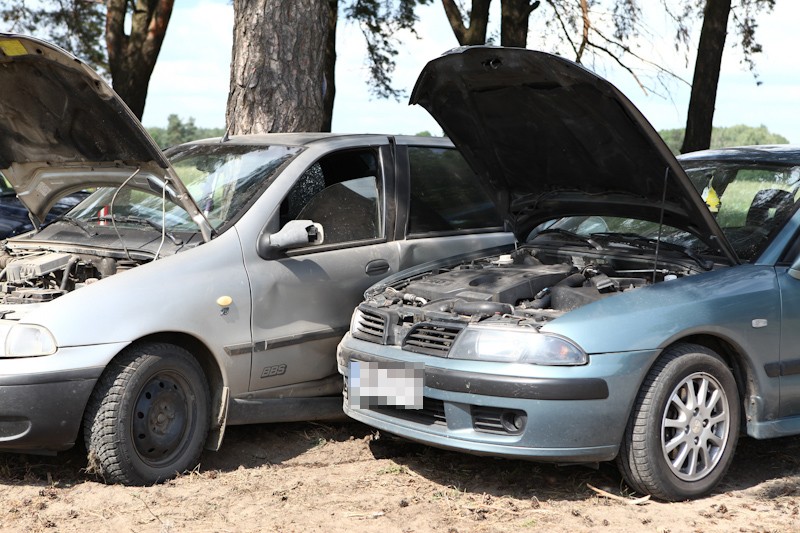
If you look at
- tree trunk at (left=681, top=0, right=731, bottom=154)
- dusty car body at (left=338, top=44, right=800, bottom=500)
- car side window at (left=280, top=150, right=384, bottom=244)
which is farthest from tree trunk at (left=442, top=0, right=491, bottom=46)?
dusty car body at (left=338, top=44, right=800, bottom=500)

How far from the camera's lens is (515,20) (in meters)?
14.9

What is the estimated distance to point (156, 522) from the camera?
4.32 meters

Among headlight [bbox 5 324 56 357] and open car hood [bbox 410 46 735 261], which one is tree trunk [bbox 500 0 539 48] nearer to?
open car hood [bbox 410 46 735 261]

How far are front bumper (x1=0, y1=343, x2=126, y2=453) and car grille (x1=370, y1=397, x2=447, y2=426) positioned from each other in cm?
137

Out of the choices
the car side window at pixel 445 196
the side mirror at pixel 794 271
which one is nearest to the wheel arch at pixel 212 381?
the car side window at pixel 445 196

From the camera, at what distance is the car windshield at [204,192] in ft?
17.7

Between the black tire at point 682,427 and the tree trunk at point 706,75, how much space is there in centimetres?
902

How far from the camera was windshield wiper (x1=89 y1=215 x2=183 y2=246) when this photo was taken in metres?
5.23

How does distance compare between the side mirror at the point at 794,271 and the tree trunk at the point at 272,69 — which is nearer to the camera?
the side mirror at the point at 794,271

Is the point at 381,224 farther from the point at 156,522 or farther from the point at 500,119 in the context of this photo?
the point at 156,522

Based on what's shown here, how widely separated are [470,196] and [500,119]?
1.01 m

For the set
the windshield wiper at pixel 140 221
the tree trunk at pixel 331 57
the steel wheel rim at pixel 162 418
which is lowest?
Result: the steel wheel rim at pixel 162 418

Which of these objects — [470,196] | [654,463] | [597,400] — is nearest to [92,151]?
[470,196]

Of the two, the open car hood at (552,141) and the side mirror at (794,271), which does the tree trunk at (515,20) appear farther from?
the side mirror at (794,271)
